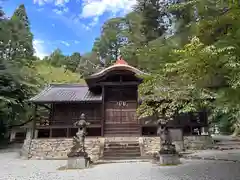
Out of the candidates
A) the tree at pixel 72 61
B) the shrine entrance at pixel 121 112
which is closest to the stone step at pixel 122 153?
the shrine entrance at pixel 121 112

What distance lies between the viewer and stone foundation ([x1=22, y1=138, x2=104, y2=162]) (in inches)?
548

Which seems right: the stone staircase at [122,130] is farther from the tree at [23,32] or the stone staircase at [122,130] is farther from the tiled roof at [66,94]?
the tree at [23,32]

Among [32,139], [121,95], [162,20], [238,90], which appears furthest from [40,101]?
[162,20]

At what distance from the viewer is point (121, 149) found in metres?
13.4

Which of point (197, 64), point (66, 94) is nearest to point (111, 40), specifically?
point (66, 94)

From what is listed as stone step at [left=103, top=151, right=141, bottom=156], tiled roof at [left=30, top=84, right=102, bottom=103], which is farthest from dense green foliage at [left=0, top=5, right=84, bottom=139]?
stone step at [left=103, top=151, right=141, bottom=156]

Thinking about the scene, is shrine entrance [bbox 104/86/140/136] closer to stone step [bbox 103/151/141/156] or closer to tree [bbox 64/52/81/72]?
stone step [bbox 103/151/141/156]

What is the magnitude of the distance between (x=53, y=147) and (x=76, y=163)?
187 inches

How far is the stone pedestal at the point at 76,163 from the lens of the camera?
10016 mm

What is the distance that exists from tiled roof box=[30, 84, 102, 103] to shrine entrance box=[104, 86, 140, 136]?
0.92m

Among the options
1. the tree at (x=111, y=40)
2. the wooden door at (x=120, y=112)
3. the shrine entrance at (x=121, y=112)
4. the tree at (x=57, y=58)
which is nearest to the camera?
the shrine entrance at (x=121, y=112)

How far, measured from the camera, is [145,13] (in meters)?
27.0

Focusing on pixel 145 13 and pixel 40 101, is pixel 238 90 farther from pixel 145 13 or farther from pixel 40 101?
pixel 145 13

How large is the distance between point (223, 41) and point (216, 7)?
4.06 ft
